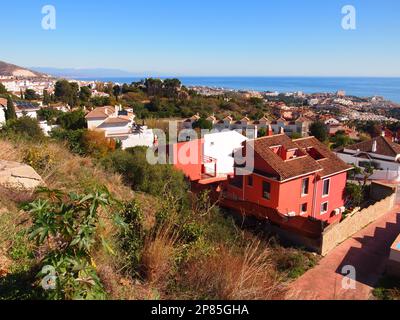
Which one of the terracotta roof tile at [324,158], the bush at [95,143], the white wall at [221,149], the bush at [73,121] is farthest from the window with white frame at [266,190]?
the bush at [73,121]

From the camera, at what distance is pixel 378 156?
21.5m

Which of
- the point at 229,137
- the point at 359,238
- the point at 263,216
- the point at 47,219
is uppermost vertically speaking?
the point at 47,219

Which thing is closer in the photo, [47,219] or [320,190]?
[47,219]

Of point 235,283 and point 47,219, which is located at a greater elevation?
point 47,219

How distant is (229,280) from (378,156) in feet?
71.0

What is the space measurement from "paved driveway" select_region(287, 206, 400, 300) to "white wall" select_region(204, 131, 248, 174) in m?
7.51

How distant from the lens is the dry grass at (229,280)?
288cm

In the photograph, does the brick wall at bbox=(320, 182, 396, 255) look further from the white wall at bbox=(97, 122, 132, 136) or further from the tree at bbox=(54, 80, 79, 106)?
the tree at bbox=(54, 80, 79, 106)

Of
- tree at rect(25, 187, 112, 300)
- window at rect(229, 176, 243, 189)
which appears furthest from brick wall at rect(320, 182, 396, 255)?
tree at rect(25, 187, 112, 300)

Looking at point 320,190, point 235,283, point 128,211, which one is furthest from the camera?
point 320,190

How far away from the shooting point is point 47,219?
2248 mm
